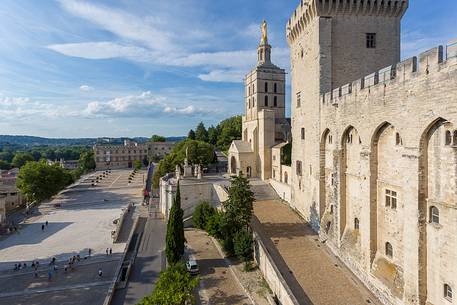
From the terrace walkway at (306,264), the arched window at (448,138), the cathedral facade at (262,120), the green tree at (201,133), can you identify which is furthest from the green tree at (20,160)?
the arched window at (448,138)

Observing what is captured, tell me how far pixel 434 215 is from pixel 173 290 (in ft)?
39.9

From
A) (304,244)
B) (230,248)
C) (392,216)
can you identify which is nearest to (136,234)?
(230,248)

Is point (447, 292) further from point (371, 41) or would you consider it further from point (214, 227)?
point (214, 227)

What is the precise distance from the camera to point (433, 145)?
12.3 metres

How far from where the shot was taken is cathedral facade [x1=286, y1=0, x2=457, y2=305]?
39.1 feet

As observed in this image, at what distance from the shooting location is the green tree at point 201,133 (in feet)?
282

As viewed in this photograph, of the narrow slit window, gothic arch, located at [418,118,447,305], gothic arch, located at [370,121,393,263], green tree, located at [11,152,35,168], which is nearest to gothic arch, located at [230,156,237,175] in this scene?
the narrow slit window

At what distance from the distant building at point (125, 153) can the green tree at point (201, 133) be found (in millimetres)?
33163

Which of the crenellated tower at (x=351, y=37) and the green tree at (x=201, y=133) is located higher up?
the crenellated tower at (x=351, y=37)

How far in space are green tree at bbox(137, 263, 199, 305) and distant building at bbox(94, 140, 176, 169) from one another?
101375 mm

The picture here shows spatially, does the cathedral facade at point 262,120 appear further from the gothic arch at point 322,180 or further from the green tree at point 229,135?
the green tree at point 229,135

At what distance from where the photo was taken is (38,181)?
49.3m

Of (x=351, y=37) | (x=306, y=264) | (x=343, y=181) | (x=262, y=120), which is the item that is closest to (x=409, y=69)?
(x=343, y=181)

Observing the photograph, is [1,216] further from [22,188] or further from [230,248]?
[230,248]
